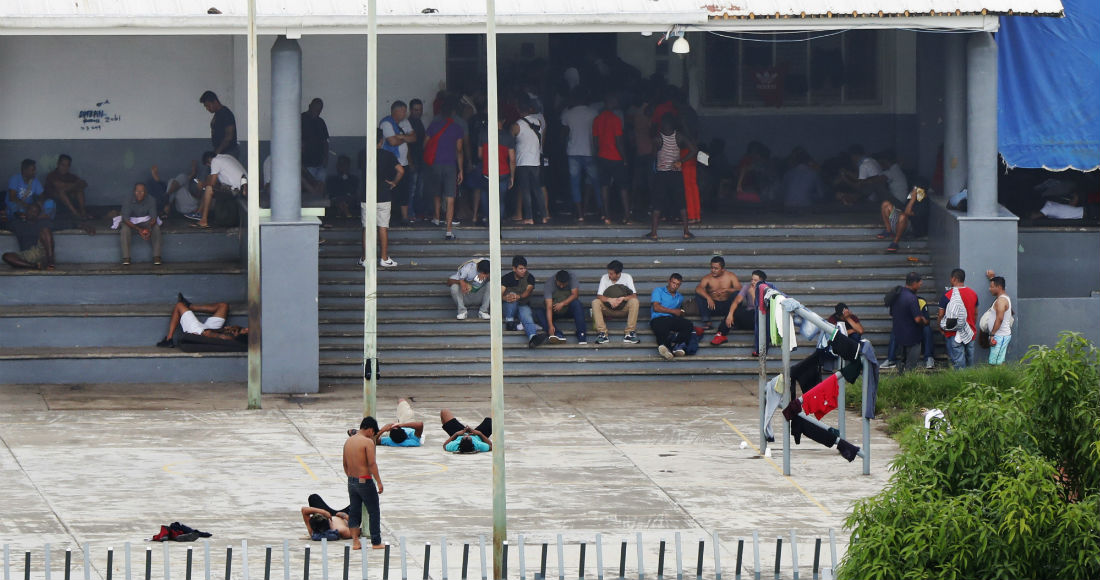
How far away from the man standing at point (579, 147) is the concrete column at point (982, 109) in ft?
17.8

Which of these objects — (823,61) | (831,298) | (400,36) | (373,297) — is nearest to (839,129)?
(823,61)

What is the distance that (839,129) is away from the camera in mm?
28000

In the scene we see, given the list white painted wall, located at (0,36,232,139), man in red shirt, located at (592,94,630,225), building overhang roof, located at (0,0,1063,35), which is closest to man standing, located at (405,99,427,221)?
man in red shirt, located at (592,94,630,225)

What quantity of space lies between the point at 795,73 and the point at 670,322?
679 centimetres

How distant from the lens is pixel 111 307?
76.7 feet

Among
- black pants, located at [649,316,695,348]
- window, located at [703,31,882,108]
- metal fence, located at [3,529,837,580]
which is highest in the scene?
window, located at [703,31,882,108]

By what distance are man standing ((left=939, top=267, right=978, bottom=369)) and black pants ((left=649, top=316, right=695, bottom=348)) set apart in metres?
3.21

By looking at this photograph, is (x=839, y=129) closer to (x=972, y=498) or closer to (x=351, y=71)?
(x=351, y=71)

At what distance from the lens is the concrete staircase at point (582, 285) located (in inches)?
904

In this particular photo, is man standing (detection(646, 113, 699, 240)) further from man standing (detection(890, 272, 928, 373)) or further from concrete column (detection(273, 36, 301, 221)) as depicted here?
concrete column (detection(273, 36, 301, 221))

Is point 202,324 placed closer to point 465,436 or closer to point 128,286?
point 128,286

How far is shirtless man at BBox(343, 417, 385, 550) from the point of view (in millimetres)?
14664

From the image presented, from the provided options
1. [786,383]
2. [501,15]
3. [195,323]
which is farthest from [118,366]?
[786,383]

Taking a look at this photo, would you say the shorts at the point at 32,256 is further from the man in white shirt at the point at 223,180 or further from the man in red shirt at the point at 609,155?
the man in red shirt at the point at 609,155
